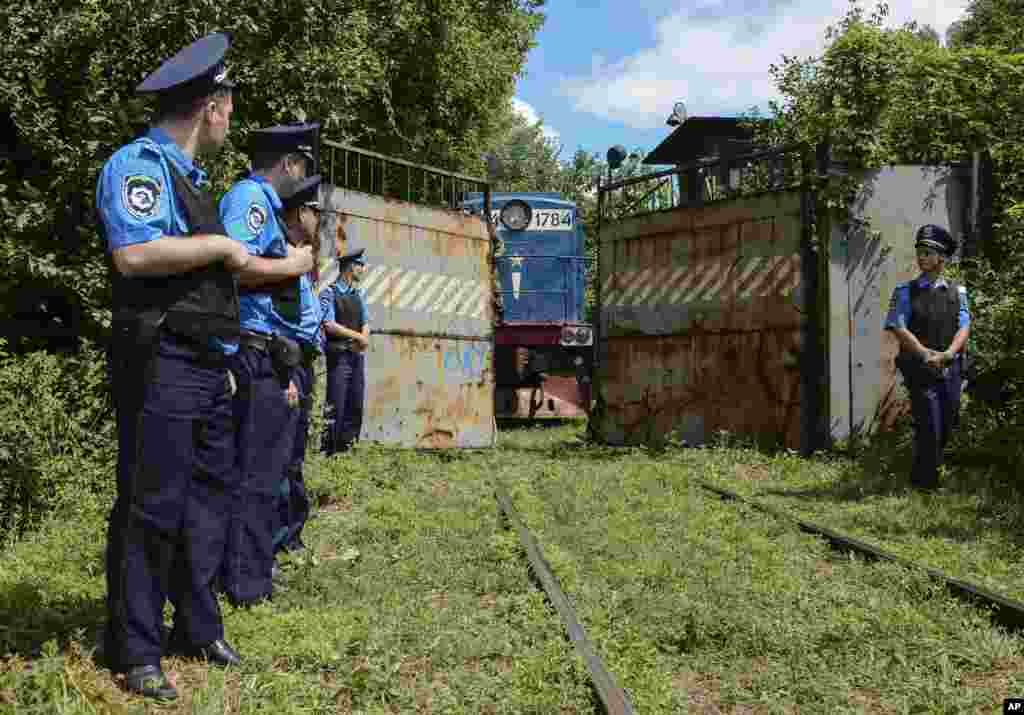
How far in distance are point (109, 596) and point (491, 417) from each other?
8.25m

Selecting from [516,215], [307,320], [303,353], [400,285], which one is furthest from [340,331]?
[516,215]

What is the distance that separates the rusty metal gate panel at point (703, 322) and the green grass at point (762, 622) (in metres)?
3.78

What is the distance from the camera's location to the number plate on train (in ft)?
55.6

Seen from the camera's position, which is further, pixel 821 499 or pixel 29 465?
pixel 821 499

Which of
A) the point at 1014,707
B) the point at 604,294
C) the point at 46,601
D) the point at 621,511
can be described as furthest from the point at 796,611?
the point at 604,294

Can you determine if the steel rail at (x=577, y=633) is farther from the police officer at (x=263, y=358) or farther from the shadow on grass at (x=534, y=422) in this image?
the shadow on grass at (x=534, y=422)

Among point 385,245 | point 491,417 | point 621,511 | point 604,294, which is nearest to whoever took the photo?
point 621,511

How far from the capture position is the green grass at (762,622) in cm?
359

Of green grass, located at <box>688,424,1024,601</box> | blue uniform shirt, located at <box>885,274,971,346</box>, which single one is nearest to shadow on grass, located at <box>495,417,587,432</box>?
green grass, located at <box>688,424,1024,601</box>

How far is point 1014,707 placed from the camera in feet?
10.8

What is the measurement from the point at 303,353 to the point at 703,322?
6980 millimetres

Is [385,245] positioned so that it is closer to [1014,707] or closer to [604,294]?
[604,294]

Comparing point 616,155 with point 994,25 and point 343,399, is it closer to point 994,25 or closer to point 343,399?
point 343,399

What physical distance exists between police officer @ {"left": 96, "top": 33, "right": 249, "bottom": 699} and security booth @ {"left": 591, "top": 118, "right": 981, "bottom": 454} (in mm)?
7746
